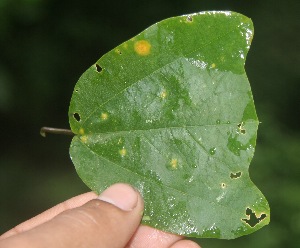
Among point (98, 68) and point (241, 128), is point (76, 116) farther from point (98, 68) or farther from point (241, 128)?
point (241, 128)

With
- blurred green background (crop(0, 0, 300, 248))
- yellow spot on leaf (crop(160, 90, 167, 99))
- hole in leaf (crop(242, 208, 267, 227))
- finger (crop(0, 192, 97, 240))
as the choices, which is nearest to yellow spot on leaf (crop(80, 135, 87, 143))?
yellow spot on leaf (crop(160, 90, 167, 99))

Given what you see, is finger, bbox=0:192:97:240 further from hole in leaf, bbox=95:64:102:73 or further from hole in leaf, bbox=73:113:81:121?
hole in leaf, bbox=95:64:102:73

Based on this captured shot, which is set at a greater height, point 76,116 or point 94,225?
point 76,116

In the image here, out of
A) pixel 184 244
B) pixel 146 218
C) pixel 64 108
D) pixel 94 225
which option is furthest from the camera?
pixel 64 108

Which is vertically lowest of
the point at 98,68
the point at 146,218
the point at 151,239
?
the point at 151,239

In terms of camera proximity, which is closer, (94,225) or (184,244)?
(94,225)

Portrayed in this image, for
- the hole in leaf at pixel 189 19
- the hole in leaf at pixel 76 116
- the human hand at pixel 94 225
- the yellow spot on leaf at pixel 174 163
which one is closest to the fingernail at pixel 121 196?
the human hand at pixel 94 225

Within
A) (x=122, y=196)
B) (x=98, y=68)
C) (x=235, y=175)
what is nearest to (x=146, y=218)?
(x=122, y=196)
